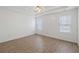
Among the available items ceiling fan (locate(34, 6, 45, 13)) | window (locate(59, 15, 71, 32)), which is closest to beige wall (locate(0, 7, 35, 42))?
ceiling fan (locate(34, 6, 45, 13))

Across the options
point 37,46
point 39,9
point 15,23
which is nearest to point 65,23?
point 39,9

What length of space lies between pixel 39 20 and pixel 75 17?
70 centimetres

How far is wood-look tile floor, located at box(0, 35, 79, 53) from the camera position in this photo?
184cm

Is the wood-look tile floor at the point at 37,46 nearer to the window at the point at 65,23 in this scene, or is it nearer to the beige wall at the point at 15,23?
the beige wall at the point at 15,23

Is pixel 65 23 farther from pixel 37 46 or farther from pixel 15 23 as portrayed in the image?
pixel 15 23

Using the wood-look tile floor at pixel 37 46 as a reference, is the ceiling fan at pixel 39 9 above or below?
above

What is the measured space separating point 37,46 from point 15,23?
632 millimetres

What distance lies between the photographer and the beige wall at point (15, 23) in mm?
1822

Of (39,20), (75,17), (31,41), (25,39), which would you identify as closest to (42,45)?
(31,41)

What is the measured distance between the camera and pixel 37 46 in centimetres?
187

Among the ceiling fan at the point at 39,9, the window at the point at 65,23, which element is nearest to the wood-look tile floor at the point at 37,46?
the window at the point at 65,23

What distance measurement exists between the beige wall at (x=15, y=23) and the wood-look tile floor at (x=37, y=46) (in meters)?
0.12
